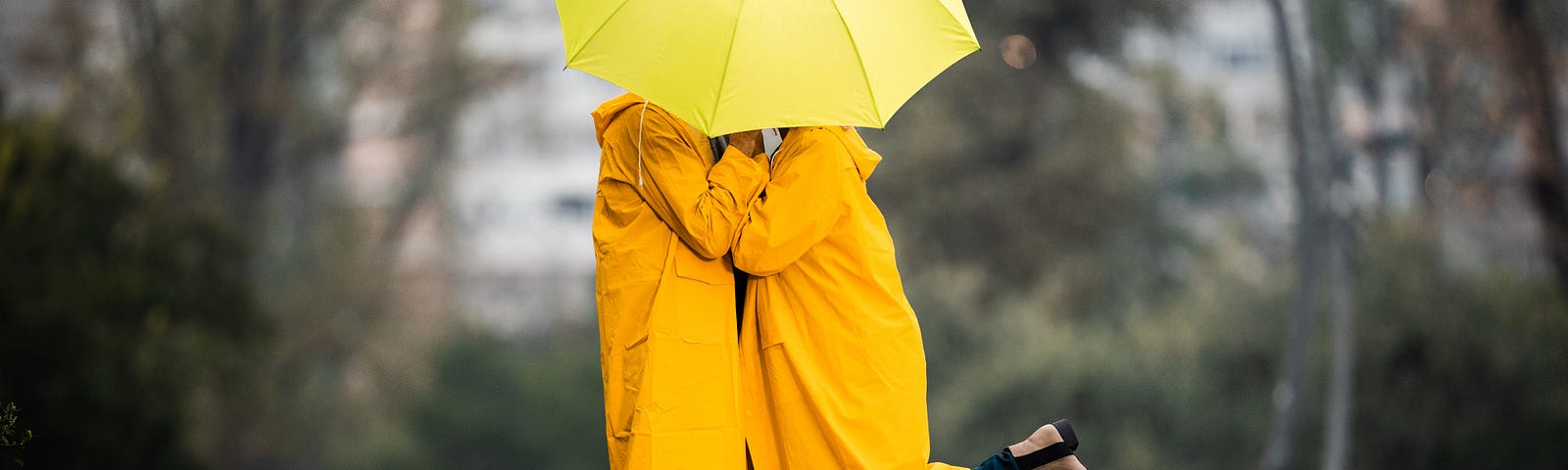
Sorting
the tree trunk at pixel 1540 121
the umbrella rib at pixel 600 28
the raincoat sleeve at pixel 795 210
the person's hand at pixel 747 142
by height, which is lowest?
the raincoat sleeve at pixel 795 210

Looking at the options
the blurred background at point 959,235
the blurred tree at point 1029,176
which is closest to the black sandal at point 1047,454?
the blurred background at point 959,235

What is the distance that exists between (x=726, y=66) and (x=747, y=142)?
11.4 inches

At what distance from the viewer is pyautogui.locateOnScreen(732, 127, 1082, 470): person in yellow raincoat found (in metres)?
4.01

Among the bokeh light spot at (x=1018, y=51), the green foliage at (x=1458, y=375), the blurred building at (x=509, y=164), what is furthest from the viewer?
the blurred building at (x=509, y=164)

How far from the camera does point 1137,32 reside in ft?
85.4

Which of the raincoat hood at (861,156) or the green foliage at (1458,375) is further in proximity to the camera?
the green foliage at (1458,375)

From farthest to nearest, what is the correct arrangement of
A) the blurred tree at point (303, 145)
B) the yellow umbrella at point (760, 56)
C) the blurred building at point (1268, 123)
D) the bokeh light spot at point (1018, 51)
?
the blurred tree at point (303, 145), the bokeh light spot at point (1018, 51), the blurred building at point (1268, 123), the yellow umbrella at point (760, 56)

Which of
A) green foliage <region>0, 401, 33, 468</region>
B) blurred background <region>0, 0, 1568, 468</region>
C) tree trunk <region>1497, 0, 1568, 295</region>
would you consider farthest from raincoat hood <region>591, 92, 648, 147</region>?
tree trunk <region>1497, 0, 1568, 295</region>

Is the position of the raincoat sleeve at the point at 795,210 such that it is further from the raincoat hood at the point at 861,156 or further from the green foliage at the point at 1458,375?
the green foliage at the point at 1458,375

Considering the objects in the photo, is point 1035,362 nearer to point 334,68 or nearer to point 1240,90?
point 334,68

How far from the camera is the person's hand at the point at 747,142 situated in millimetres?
4059

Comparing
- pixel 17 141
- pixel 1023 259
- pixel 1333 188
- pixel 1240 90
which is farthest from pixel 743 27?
pixel 1240 90

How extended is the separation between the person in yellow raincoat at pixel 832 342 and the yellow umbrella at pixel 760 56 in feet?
0.63

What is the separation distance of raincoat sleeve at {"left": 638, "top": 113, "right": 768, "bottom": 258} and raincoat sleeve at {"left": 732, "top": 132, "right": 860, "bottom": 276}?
0.14ft
